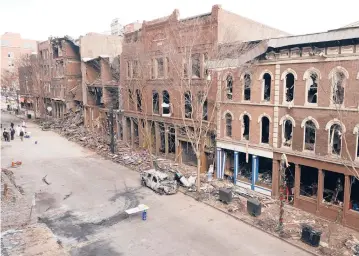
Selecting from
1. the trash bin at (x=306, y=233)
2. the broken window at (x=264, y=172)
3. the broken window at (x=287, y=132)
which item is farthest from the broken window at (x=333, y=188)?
the trash bin at (x=306, y=233)

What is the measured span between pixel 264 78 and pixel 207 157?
29.6 feet

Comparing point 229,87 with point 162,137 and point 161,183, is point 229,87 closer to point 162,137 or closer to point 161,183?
point 161,183

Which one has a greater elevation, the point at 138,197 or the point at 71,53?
the point at 71,53

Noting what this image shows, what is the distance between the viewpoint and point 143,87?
31984 mm

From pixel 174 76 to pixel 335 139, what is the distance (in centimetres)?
1327

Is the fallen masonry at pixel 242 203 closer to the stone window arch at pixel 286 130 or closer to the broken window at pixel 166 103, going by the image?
the stone window arch at pixel 286 130

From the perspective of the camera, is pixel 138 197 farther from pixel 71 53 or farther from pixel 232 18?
pixel 71 53

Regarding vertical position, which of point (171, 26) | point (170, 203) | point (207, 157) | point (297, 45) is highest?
point (171, 26)

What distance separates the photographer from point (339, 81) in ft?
57.3

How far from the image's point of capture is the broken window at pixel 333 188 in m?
18.6

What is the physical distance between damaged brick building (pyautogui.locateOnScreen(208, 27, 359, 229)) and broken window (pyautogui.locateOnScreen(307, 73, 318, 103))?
0.06 m

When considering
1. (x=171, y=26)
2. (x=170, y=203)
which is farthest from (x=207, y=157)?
(x=171, y=26)

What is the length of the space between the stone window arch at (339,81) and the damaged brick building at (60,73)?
39.9 meters

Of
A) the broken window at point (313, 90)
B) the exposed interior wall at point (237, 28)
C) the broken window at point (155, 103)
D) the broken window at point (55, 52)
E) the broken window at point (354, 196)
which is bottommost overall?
the broken window at point (354, 196)
